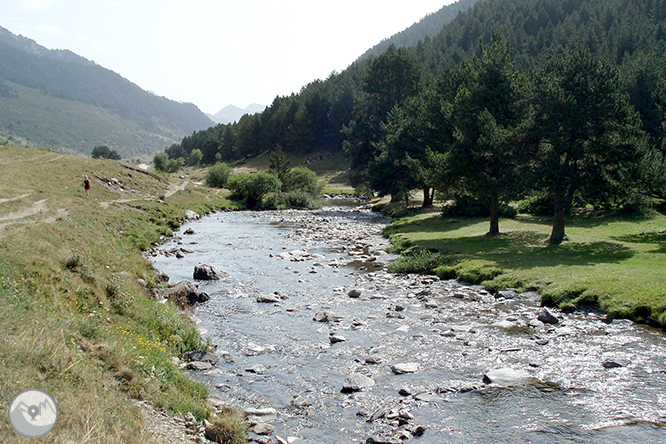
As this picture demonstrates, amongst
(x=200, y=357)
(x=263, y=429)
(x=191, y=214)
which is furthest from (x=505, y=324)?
(x=191, y=214)

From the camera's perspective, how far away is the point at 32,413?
4.78 metres

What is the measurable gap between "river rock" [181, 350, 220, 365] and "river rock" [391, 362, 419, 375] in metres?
5.49

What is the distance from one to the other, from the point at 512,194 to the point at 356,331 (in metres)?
22.6

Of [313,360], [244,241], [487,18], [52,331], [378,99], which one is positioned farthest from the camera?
[487,18]

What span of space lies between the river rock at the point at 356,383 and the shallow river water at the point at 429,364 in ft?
0.53

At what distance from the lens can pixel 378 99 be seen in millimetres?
111500

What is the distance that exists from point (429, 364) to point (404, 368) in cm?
89

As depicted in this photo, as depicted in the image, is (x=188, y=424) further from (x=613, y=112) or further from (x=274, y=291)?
(x=613, y=112)

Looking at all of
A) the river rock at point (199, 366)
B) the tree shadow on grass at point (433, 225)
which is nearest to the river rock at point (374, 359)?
the river rock at point (199, 366)

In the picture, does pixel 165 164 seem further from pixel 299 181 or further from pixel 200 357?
pixel 200 357

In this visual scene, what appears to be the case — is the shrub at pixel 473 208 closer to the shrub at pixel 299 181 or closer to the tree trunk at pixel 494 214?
the tree trunk at pixel 494 214

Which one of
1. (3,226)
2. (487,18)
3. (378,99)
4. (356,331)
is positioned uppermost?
(487,18)

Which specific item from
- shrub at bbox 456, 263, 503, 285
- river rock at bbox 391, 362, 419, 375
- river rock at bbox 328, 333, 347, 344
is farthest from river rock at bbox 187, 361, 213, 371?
shrub at bbox 456, 263, 503, 285

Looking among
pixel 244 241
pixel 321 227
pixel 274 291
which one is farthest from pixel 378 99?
pixel 274 291
